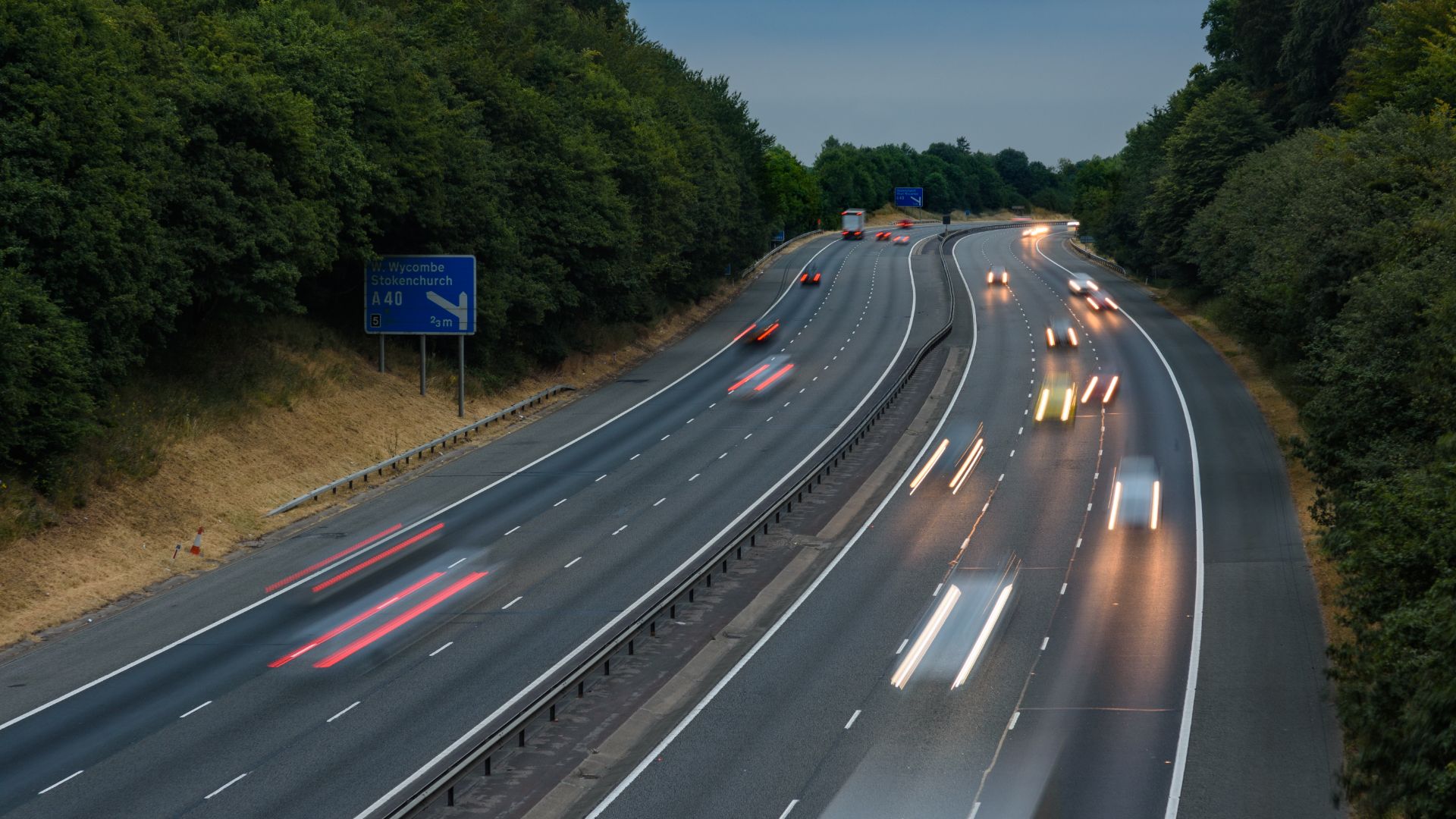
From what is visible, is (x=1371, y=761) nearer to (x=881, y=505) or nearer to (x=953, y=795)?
(x=953, y=795)

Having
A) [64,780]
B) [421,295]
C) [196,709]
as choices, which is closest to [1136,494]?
[421,295]

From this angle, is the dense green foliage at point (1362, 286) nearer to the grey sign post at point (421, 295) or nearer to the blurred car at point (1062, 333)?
the blurred car at point (1062, 333)

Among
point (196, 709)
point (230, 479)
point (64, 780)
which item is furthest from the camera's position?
point (230, 479)

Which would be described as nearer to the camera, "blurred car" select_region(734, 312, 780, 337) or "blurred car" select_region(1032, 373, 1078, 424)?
"blurred car" select_region(1032, 373, 1078, 424)

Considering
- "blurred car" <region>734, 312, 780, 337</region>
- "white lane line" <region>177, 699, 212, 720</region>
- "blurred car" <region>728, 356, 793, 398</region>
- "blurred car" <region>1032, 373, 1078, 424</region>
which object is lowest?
"white lane line" <region>177, 699, 212, 720</region>

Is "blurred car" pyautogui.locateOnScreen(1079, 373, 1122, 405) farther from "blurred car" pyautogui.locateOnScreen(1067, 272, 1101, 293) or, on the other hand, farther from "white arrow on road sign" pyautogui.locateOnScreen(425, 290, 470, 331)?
"blurred car" pyautogui.locateOnScreen(1067, 272, 1101, 293)

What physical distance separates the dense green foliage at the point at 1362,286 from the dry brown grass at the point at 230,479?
28417 mm

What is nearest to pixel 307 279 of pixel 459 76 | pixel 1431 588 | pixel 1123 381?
pixel 459 76

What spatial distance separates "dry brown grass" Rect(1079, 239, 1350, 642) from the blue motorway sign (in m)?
31.1

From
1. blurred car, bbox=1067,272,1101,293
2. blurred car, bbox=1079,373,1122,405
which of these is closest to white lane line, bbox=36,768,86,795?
blurred car, bbox=1079,373,1122,405

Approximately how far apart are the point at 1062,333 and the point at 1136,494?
120 ft

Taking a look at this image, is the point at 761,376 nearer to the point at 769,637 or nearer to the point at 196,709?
the point at 769,637

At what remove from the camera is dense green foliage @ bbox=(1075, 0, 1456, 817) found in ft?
63.4

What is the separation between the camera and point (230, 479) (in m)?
41.8
